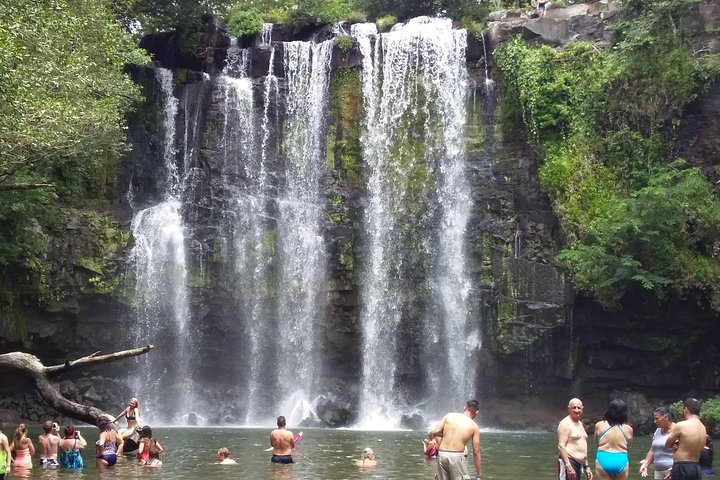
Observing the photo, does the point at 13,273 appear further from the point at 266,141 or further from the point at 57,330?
the point at 266,141

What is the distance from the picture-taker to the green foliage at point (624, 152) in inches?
1102

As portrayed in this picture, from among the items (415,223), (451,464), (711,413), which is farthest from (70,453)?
(415,223)

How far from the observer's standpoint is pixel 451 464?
34.2 ft

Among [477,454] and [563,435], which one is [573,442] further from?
[477,454]

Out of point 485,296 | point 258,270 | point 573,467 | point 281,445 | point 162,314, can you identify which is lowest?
point 281,445

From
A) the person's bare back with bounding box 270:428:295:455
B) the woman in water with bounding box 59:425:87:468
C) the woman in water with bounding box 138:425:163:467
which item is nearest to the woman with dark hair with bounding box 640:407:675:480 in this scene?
the person's bare back with bounding box 270:428:295:455

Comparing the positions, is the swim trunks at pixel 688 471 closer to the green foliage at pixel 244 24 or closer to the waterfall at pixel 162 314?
the waterfall at pixel 162 314

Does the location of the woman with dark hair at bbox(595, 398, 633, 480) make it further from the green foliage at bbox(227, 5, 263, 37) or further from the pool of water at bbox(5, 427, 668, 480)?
the green foliage at bbox(227, 5, 263, 37)

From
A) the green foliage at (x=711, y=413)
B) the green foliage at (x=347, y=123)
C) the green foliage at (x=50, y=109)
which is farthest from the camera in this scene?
the green foliage at (x=347, y=123)

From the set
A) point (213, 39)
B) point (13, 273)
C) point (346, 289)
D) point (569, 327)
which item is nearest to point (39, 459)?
point (13, 273)

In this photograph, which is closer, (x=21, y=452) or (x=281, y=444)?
(x=21, y=452)

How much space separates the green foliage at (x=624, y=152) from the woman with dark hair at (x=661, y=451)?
1688 centimetres

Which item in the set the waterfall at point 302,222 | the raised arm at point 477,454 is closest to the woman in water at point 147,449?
the raised arm at point 477,454

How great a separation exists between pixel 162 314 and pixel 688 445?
24.8 metres
